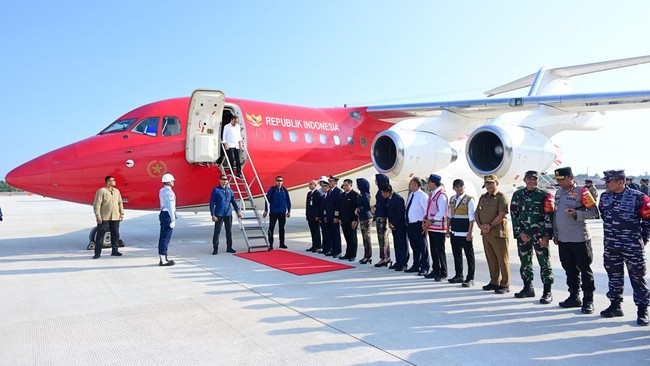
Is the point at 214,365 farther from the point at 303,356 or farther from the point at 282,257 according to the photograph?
the point at 282,257

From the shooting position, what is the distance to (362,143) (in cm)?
1355

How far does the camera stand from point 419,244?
295 inches

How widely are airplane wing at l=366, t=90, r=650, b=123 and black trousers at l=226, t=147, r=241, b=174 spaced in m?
4.43

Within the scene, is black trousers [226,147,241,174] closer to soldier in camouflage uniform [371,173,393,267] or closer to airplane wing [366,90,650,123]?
soldier in camouflage uniform [371,173,393,267]

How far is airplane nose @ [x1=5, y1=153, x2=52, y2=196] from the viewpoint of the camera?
9383 millimetres

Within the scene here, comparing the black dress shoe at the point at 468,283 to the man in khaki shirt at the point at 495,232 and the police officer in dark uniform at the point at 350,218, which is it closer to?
the man in khaki shirt at the point at 495,232

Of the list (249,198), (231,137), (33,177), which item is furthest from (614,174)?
(33,177)

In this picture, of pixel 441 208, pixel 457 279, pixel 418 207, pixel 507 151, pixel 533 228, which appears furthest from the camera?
pixel 507 151

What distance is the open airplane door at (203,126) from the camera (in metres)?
10.3

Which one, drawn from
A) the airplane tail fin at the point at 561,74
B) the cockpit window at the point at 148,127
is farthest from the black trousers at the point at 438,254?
the airplane tail fin at the point at 561,74

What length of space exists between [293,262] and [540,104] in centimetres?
621

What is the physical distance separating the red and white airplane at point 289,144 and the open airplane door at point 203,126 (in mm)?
23

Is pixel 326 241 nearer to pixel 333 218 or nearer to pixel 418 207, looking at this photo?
pixel 333 218

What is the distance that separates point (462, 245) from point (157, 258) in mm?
6089
